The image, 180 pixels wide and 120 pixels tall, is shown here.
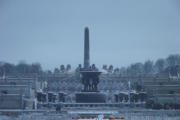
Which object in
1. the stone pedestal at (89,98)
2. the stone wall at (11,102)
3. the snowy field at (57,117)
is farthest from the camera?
the stone pedestal at (89,98)

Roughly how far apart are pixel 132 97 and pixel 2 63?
72836mm

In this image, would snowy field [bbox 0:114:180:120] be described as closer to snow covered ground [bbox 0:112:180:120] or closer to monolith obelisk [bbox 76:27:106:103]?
snow covered ground [bbox 0:112:180:120]

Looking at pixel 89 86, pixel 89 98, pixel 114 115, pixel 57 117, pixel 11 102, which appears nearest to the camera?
pixel 114 115

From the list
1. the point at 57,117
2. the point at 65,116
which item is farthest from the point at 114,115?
the point at 57,117

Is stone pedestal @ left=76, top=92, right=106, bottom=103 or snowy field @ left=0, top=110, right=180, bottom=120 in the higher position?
stone pedestal @ left=76, top=92, right=106, bottom=103

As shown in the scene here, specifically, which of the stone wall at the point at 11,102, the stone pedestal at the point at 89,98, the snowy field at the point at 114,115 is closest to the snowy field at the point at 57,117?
the snowy field at the point at 114,115

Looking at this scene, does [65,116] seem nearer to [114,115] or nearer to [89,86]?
[114,115]

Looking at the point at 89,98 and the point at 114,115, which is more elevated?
the point at 89,98

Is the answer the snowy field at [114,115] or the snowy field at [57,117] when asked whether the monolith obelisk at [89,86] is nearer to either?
the snowy field at [114,115]

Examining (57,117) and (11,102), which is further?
(11,102)

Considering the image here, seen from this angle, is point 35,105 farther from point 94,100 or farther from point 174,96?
point 174,96

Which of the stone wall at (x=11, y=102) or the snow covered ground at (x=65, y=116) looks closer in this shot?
the snow covered ground at (x=65, y=116)

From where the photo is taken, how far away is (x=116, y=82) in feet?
140

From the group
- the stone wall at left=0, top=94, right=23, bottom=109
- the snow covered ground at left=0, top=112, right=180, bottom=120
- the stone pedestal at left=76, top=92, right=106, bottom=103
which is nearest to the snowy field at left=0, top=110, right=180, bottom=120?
the snow covered ground at left=0, top=112, right=180, bottom=120
